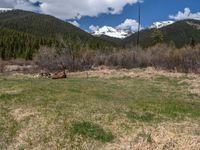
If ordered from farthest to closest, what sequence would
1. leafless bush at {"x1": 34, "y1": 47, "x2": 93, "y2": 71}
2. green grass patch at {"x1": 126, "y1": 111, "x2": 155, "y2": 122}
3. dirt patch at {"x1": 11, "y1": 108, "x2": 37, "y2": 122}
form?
leafless bush at {"x1": 34, "y1": 47, "x2": 93, "y2": 71} < dirt patch at {"x1": 11, "y1": 108, "x2": 37, "y2": 122} < green grass patch at {"x1": 126, "y1": 111, "x2": 155, "y2": 122}

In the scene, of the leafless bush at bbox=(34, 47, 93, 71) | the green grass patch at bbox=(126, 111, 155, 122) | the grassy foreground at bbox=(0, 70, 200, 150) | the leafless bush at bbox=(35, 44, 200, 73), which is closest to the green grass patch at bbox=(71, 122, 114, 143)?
the grassy foreground at bbox=(0, 70, 200, 150)

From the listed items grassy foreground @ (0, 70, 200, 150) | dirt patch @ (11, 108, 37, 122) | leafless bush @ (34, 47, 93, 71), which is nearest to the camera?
grassy foreground @ (0, 70, 200, 150)

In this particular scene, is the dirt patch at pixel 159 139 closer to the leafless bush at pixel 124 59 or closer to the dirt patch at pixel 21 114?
the dirt patch at pixel 21 114

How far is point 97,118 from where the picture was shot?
13.1 metres

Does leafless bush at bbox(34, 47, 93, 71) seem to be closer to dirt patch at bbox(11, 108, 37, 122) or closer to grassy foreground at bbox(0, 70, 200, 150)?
grassy foreground at bbox(0, 70, 200, 150)

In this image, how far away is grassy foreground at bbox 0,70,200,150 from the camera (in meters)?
11.1

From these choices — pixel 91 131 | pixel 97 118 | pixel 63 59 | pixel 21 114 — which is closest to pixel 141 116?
pixel 97 118

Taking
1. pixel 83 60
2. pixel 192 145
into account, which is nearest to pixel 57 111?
pixel 192 145

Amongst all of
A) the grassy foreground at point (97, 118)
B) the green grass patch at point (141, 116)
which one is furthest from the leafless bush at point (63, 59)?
the green grass patch at point (141, 116)

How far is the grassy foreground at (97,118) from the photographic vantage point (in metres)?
11.1

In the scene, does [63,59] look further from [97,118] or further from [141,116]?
[97,118]

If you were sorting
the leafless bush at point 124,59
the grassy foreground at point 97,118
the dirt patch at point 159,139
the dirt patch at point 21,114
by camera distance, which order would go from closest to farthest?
the dirt patch at point 159,139 → the grassy foreground at point 97,118 → the dirt patch at point 21,114 → the leafless bush at point 124,59

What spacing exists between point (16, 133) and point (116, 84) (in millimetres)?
9643

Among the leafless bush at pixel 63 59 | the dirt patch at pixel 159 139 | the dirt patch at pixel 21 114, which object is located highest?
the leafless bush at pixel 63 59
